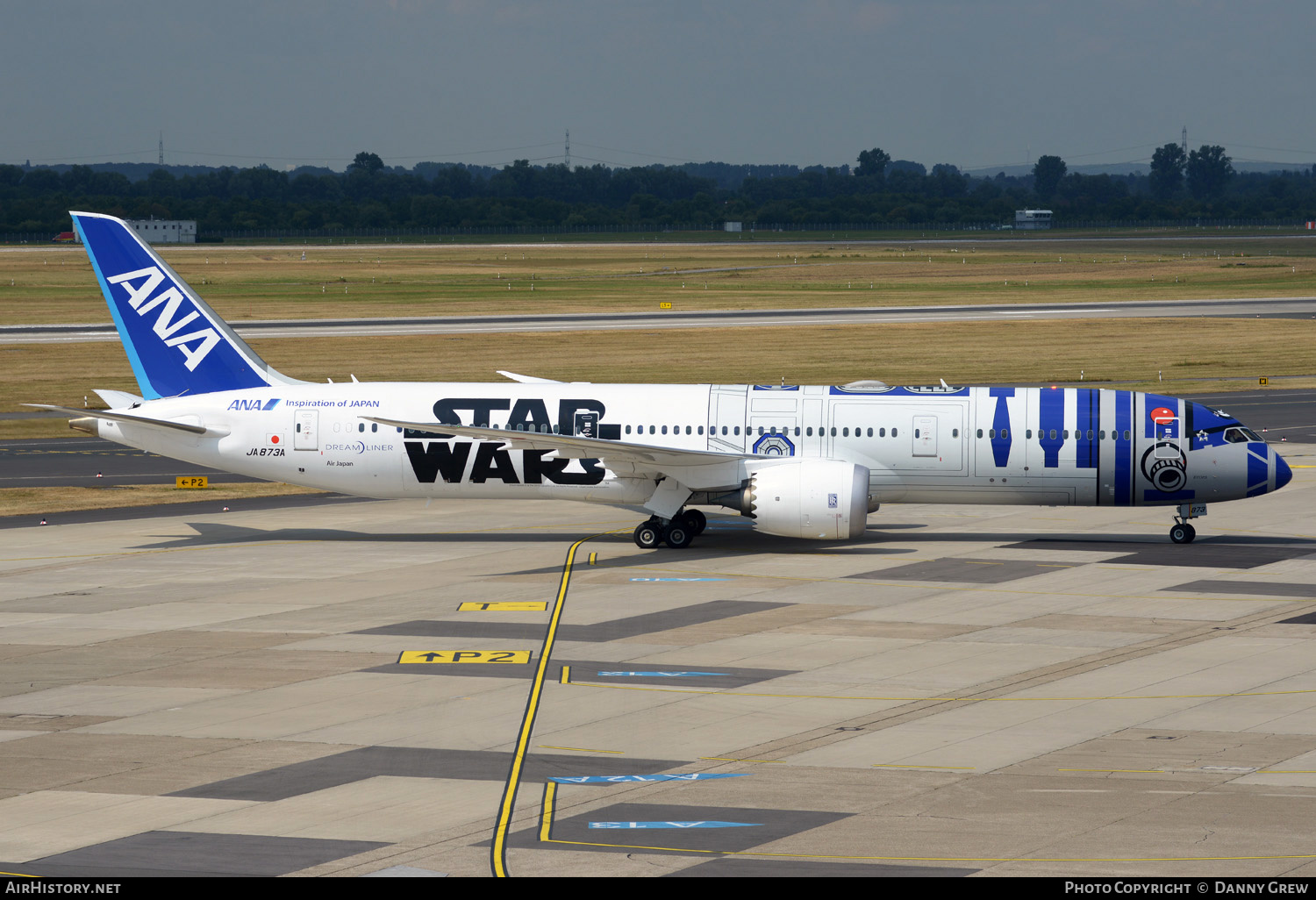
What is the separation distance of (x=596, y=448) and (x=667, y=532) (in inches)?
143

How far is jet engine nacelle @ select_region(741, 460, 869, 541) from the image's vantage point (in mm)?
42125

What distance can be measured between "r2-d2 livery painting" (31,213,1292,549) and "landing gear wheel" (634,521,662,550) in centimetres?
6

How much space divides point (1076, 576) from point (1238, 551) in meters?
6.85

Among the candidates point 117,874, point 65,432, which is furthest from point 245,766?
point 65,432

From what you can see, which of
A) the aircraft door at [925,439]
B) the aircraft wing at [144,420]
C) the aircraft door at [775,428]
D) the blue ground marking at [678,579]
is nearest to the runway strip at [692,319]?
the aircraft wing at [144,420]

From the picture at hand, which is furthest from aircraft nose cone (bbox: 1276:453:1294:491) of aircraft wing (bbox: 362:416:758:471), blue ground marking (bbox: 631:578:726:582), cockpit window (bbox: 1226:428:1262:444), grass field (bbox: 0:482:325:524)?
grass field (bbox: 0:482:325:524)

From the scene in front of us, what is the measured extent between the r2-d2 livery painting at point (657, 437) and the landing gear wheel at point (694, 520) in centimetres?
6

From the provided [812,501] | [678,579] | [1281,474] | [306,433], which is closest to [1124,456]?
[1281,474]

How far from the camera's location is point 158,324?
4716cm

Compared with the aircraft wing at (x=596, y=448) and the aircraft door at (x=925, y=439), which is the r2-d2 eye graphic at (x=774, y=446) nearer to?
the aircraft wing at (x=596, y=448)

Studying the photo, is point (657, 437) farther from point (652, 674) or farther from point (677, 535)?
point (652, 674)

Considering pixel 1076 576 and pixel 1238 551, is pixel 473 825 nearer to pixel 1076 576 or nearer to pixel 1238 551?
pixel 1076 576

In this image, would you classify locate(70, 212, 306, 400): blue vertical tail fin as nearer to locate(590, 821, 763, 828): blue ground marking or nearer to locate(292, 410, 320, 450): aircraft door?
locate(292, 410, 320, 450): aircraft door

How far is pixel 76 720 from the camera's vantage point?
27000 millimetres
